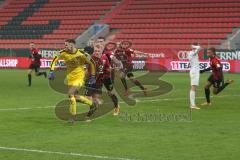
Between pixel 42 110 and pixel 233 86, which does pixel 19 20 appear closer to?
pixel 233 86

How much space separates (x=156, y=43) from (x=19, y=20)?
16224 millimetres

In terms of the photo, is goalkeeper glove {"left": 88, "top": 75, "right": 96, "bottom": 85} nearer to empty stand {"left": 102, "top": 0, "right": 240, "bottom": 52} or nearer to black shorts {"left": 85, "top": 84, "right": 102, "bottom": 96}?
black shorts {"left": 85, "top": 84, "right": 102, "bottom": 96}

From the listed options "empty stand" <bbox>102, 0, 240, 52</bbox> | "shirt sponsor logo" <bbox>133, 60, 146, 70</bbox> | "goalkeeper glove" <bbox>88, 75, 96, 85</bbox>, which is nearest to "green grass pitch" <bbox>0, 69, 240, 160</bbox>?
"goalkeeper glove" <bbox>88, 75, 96, 85</bbox>

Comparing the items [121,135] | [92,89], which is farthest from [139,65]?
[121,135]

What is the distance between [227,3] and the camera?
50.1 metres

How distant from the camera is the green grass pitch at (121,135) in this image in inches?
406

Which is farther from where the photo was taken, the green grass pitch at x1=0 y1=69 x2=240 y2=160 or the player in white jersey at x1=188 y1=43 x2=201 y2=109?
the player in white jersey at x1=188 y1=43 x2=201 y2=109

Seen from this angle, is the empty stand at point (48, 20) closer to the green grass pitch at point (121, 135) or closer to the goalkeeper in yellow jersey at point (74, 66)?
the green grass pitch at point (121, 135)

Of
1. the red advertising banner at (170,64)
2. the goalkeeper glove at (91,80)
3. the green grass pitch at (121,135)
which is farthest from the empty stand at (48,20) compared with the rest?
the goalkeeper glove at (91,80)

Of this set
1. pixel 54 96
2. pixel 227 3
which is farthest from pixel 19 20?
pixel 54 96

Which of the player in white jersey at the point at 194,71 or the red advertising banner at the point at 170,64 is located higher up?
the player in white jersey at the point at 194,71

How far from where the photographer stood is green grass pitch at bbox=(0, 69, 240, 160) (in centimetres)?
1032

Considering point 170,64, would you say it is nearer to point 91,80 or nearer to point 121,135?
point 91,80

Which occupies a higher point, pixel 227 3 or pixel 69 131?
pixel 227 3
